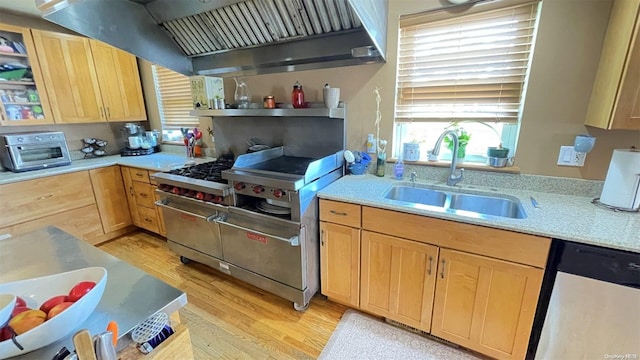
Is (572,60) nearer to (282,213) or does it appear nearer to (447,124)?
(447,124)

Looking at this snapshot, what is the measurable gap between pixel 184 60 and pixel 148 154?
148cm

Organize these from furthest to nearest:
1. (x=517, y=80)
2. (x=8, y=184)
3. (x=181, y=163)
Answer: (x=181, y=163) → (x=8, y=184) → (x=517, y=80)

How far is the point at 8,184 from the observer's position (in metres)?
2.24

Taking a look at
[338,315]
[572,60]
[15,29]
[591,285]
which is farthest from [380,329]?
[15,29]

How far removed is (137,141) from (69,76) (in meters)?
0.87

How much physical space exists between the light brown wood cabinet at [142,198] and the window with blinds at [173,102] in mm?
774

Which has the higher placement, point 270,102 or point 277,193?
point 270,102

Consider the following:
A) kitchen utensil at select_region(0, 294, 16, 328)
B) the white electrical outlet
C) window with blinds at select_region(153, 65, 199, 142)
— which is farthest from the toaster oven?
the white electrical outlet

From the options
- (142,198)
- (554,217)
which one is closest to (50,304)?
(554,217)

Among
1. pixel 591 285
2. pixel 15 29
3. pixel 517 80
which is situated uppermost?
pixel 15 29

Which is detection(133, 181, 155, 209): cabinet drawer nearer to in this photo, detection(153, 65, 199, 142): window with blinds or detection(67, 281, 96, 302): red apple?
detection(153, 65, 199, 142): window with blinds

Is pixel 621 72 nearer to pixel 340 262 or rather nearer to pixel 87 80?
pixel 340 262

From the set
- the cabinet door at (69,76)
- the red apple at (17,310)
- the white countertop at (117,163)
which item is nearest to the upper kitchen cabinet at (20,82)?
the cabinet door at (69,76)

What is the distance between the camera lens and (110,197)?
114 inches
